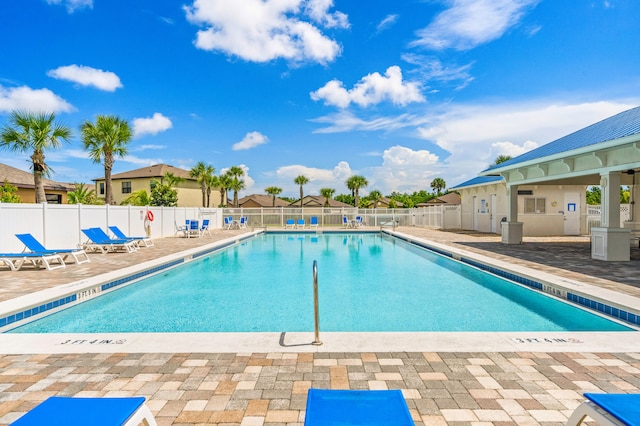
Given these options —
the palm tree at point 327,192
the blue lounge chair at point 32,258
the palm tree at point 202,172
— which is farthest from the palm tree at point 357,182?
the blue lounge chair at point 32,258

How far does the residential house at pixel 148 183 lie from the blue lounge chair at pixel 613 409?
42.0 metres

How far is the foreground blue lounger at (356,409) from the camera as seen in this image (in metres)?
1.64

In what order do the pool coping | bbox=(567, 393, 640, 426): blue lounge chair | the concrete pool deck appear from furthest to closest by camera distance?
the pool coping
the concrete pool deck
bbox=(567, 393, 640, 426): blue lounge chair

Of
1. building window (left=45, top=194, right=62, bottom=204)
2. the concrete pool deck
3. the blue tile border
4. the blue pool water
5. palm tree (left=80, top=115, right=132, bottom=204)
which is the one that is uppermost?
palm tree (left=80, top=115, right=132, bottom=204)

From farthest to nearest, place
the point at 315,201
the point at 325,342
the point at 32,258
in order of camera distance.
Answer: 1. the point at 315,201
2. the point at 32,258
3. the point at 325,342

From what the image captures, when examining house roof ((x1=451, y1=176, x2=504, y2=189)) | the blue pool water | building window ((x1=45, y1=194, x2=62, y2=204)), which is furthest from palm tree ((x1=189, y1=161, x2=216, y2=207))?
the blue pool water

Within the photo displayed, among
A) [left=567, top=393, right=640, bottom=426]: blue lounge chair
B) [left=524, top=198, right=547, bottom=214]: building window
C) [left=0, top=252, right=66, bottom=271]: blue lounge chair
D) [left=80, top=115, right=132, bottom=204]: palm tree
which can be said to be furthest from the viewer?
[left=80, top=115, right=132, bottom=204]: palm tree

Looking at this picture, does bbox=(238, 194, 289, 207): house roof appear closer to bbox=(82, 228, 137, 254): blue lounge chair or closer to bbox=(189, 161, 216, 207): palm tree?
bbox=(189, 161, 216, 207): palm tree

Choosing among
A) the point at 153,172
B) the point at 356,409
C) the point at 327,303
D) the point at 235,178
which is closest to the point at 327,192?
the point at 235,178

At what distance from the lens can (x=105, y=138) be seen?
18.3 metres

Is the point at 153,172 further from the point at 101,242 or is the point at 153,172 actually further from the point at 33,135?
the point at 101,242

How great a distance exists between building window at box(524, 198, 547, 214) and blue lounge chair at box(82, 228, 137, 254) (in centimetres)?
1750

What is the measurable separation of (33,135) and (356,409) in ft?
54.0

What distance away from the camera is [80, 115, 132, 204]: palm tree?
1825 cm
